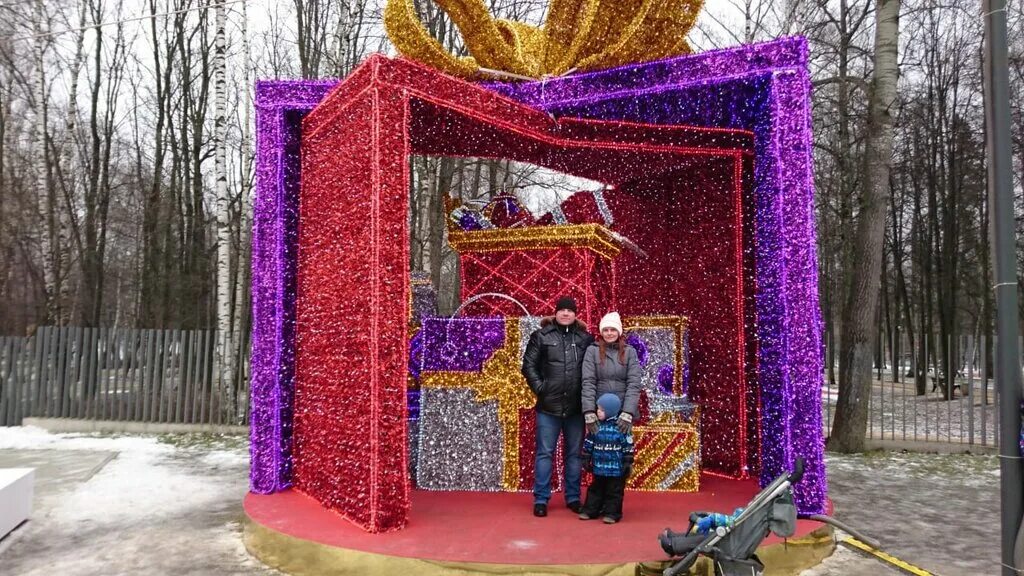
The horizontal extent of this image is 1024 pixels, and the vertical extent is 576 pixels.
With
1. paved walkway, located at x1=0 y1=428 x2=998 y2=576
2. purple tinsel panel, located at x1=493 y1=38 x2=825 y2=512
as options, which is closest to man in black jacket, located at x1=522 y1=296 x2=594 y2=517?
purple tinsel panel, located at x1=493 y1=38 x2=825 y2=512

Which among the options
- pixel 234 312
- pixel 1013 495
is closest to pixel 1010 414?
pixel 1013 495

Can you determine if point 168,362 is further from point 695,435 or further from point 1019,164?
point 1019,164

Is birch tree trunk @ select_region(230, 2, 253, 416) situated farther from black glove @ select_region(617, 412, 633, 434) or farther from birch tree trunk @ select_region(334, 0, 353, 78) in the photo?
black glove @ select_region(617, 412, 633, 434)

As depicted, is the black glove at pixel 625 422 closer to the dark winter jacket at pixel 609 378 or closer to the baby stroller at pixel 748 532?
the dark winter jacket at pixel 609 378

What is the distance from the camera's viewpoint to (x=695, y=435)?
19.2 ft

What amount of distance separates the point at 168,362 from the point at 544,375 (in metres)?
8.84

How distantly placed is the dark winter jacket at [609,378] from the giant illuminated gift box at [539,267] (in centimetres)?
94

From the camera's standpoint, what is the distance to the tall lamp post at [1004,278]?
10.3ft

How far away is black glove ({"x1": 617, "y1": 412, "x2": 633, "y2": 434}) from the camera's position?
4.70m

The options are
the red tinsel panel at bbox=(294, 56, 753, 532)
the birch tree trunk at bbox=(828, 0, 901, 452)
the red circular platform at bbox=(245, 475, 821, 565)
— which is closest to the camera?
the red circular platform at bbox=(245, 475, 821, 565)

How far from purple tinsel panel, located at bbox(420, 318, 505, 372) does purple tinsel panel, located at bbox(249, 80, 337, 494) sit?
1159 mm

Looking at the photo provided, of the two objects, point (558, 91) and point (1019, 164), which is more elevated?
point (1019, 164)

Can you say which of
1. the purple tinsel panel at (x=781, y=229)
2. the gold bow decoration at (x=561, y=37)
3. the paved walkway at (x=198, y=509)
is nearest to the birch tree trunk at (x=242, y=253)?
the paved walkway at (x=198, y=509)

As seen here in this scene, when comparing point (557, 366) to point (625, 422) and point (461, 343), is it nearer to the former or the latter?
point (625, 422)
